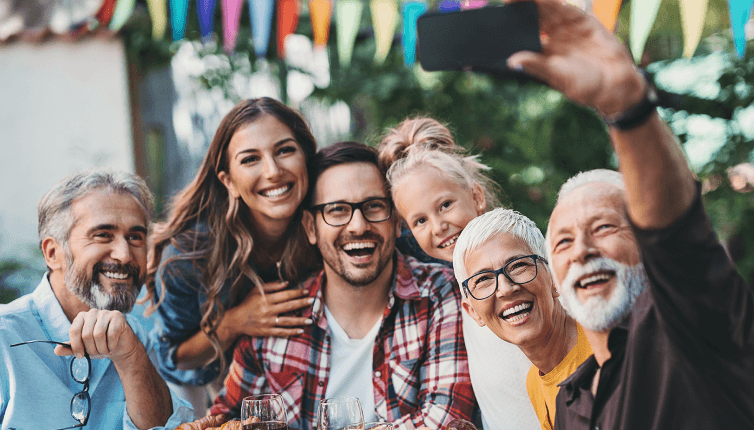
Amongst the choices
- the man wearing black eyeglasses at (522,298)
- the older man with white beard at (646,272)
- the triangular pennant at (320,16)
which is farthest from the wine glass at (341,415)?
the triangular pennant at (320,16)

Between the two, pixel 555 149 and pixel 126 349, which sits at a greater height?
pixel 555 149

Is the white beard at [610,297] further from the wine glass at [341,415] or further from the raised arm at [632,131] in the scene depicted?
the wine glass at [341,415]

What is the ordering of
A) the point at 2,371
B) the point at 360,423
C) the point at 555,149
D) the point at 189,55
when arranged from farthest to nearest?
the point at 189,55, the point at 555,149, the point at 2,371, the point at 360,423

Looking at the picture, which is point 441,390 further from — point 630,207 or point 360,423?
point 630,207

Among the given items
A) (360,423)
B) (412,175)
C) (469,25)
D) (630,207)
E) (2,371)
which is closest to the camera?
(630,207)

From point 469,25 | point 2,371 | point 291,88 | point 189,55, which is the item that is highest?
point 189,55

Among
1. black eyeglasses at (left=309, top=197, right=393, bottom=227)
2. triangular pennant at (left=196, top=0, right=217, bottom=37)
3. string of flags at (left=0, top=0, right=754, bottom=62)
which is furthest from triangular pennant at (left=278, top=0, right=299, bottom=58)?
black eyeglasses at (left=309, top=197, right=393, bottom=227)

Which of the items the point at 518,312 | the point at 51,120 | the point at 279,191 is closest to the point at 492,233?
the point at 518,312

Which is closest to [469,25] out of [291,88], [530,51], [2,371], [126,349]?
[530,51]

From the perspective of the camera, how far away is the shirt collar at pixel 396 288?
2924 millimetres

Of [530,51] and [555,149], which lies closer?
[530,51]

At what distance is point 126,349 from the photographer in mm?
2453

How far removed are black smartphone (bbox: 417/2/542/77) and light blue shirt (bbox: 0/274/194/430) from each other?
1912 mm

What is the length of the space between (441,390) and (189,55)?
15.9 feet
